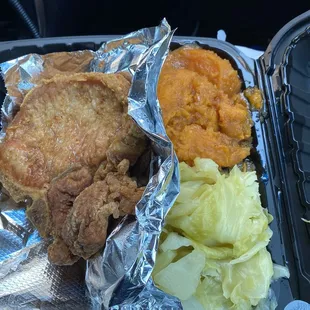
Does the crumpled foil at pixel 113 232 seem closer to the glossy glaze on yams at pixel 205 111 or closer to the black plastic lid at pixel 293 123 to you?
the glossy glaze on yams at pixel 205 111

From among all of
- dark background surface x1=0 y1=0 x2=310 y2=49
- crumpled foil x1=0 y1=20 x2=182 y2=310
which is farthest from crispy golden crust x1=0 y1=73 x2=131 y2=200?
dark background surface x1=0 y1=0 x2=310 y2=49

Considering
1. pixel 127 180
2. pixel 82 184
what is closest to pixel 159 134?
pixel 127 180

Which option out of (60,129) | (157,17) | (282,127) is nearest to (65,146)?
(60,129)

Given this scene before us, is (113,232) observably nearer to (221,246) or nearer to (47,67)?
(221,246)

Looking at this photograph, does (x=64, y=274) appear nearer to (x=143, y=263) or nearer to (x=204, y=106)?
(x=143, y=263)

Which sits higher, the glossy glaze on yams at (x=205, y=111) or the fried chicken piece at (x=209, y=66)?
the fried chicken piece at (x=209, y=66)

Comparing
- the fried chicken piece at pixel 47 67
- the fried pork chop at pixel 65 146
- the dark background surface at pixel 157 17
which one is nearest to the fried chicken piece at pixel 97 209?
the fried pork chop at pixel 65 146

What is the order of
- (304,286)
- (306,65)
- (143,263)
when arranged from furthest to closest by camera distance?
(306,65), (304,286), (143,263)
